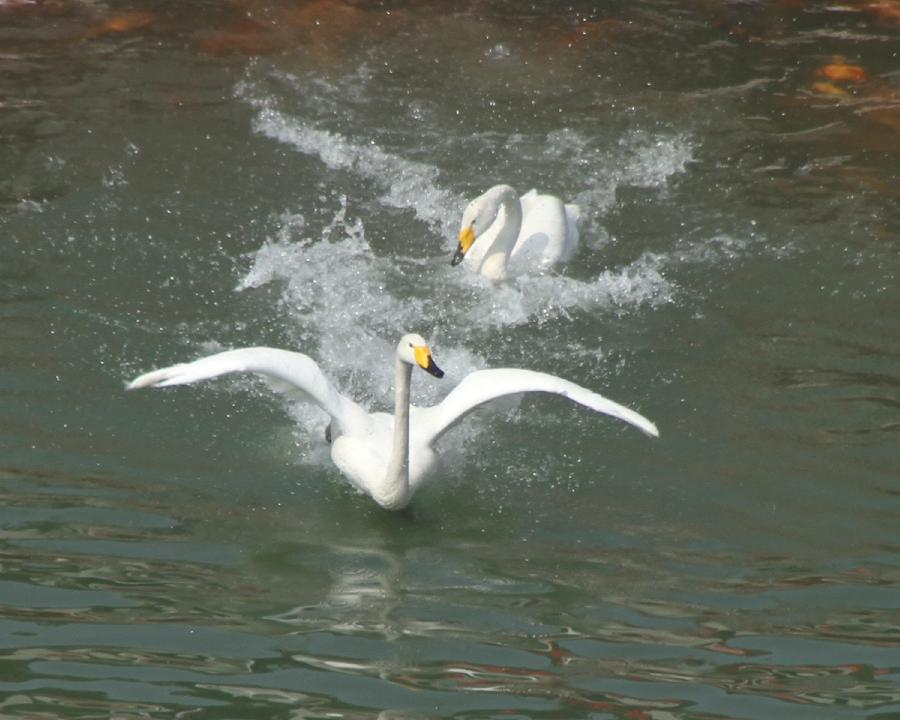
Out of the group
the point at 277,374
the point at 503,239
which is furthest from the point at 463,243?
the point at 277,374

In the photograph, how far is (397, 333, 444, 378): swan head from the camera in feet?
22.2

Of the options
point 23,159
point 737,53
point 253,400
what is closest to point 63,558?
point 253,400

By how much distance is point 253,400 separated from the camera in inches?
329

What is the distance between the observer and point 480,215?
968 cm

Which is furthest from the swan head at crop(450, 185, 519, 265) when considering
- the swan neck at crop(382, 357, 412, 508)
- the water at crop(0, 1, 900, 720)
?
the swan neck at crop(382, 357, 412, 508)

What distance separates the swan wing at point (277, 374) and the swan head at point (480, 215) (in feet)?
6.50

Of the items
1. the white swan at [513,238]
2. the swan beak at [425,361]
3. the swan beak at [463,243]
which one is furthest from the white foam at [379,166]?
the swan beak at [425,361]

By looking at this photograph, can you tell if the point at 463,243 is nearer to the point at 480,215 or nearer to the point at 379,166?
the point at 480,215

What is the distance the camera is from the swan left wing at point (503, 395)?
6867 mm

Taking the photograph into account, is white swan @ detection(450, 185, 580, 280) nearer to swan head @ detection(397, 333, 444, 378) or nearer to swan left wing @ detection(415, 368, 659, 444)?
swan left wing @ detection(415, 368, 659, 444)

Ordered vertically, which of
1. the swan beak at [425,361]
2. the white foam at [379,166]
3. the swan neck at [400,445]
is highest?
the white foam at [379,166]

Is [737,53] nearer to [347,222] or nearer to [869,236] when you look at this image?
[869,236]

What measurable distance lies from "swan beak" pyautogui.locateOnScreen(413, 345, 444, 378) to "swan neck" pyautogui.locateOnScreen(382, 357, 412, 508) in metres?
0.25

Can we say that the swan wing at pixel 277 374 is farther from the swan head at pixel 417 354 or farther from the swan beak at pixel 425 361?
the swan beak at pixel 425 361
